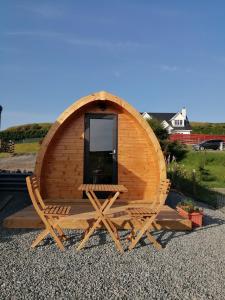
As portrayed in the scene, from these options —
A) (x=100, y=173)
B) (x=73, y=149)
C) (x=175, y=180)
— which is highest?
(x=73, y=149)

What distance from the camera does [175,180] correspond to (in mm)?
15328

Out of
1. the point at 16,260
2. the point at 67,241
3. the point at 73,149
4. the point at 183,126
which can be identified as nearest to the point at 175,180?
the point at 73,149

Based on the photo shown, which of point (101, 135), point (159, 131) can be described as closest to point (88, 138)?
point (101, 135)

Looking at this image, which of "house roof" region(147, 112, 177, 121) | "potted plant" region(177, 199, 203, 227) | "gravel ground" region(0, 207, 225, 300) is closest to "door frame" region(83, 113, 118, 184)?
"potted plant" region(177, 199, 203, 227)

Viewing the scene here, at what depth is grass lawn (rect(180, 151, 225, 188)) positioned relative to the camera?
22956 millimetres

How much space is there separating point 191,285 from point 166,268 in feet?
2.10

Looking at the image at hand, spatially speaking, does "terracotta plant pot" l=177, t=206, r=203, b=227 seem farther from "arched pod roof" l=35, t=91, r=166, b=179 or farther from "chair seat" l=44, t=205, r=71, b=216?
"chair seat" l=44, t=205, r=71, b=216

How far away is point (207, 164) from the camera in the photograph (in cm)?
2712

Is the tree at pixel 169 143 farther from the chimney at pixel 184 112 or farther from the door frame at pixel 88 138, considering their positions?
the chimney at pixel 184 112

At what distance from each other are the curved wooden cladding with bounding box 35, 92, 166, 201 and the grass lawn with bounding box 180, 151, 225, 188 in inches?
540

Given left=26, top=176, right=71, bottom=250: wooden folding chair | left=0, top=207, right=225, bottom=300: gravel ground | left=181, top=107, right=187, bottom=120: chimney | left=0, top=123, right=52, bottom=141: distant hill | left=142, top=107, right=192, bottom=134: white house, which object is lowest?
left=0, top=207, right=225, bottom=300: gravel ground

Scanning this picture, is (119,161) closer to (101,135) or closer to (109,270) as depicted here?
(101,135)

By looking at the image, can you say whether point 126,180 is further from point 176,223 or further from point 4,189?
point 4,189

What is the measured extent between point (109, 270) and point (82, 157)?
4.91 m
